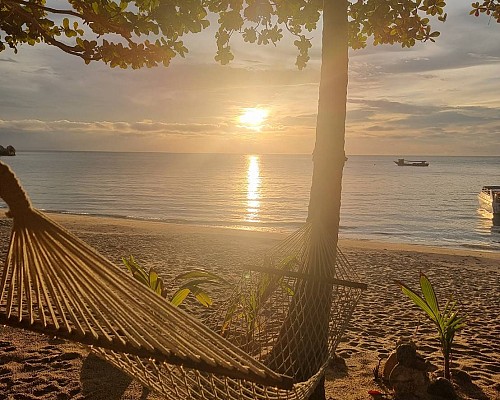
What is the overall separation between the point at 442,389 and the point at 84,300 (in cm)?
347

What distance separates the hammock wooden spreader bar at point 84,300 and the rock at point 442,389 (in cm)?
277

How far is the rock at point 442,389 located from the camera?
13.5 ft

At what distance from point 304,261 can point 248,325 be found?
0.78m

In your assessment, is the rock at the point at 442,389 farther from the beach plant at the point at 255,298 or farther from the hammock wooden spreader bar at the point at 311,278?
the beach plant at the point at 255,298

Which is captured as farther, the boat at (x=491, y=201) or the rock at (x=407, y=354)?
the boat at (x=491, y=201)

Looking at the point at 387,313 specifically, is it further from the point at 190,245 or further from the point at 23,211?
the point at 190,245

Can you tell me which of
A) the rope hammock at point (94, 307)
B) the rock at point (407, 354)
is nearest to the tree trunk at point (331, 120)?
the rock at point (407, 354)

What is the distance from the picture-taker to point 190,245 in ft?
47.2

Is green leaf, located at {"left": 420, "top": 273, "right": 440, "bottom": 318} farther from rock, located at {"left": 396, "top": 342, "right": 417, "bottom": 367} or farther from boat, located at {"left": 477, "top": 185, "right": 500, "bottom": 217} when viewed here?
boat, located at {"left": 477, "top": 185, "right": 500, "bottom": 217}

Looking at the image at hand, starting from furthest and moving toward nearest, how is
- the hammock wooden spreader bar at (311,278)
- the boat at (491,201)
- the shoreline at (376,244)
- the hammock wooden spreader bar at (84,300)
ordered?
1. the boat at (491,201)
2. the shoreline at (376,244)
3. the hammock wooden spreader bar at (311,278)
4. the hammock wooden spreader bar at (84,300)

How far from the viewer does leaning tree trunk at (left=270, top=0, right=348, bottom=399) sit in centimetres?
401

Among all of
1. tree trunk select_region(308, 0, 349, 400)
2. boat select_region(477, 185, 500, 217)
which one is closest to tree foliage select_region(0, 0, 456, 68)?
tree trunk select_region(308, 0, 349, 400)

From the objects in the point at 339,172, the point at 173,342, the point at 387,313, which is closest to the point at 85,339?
the point at 173,342

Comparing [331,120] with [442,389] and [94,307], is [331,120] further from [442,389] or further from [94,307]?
[94,307]
